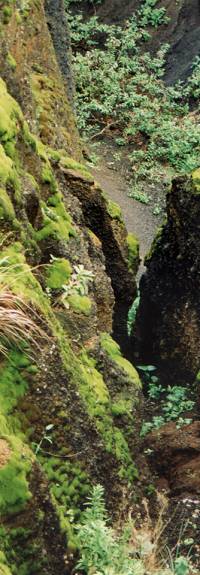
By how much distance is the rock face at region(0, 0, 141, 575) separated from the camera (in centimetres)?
495

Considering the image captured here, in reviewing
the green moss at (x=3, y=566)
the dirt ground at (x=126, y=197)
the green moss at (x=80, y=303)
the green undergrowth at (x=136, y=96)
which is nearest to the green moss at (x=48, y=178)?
the green moss at (x=80, y=303)

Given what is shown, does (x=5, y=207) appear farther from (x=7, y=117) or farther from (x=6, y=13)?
(x=6, y=13)

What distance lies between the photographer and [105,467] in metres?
6.26

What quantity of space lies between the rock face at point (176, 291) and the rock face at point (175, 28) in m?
16.1

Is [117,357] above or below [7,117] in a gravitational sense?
below

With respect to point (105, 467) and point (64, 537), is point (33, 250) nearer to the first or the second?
point (105, 467)

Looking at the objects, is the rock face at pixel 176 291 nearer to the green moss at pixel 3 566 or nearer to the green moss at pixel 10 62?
the green moss at pixel 10 62

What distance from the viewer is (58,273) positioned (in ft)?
23.6

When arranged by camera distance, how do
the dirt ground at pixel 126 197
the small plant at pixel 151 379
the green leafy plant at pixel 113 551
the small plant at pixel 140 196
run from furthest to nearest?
the small plant at pixel 140 196 → the dirt ground at pixel 126 197 → the small plant at pixel 151 379 → the green leafy plant at pixel 113 551

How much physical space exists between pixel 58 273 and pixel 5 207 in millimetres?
1203

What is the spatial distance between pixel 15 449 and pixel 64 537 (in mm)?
670

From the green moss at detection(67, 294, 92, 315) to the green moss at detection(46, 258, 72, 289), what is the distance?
146 millimetres

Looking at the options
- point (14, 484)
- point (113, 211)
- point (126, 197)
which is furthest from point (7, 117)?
point (126, 197)

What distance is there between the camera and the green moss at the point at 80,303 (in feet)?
23.4
